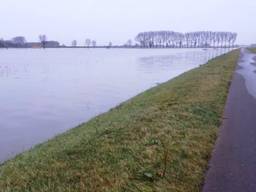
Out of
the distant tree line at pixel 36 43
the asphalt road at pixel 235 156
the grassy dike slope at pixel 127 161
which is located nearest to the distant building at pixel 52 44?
the distant tree line at pixel 36 43

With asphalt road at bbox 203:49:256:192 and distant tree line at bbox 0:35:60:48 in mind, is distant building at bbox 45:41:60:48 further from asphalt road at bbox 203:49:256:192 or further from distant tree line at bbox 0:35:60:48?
asphalt road at bbox 203:49:256:192

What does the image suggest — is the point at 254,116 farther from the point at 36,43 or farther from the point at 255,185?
the point at 36,43

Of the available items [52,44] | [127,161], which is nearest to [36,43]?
[52,44]

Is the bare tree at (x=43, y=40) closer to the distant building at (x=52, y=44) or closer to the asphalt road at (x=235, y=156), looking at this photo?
the distant building at (x=52, y=44)

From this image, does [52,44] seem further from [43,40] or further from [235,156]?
[235,156]

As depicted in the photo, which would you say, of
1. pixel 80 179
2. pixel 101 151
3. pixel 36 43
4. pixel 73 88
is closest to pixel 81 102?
pixel 73 88

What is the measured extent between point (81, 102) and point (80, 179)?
42.0 ft

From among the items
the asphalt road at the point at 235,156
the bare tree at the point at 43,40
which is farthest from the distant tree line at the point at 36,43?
the asphalt road at the point at 235,156

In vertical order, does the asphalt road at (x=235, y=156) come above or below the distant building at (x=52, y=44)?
above

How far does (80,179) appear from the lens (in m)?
5.36

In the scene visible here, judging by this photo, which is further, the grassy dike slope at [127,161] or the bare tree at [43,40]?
the bare tree at [43,40]

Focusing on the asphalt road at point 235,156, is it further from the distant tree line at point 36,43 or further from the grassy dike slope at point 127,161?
the distant tree line at point 36,43

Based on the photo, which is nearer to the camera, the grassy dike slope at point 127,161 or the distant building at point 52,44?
the grassy dike slope at point 127,161

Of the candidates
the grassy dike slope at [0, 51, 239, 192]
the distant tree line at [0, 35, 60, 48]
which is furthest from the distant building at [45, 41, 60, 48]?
the grassy dike slope at [0, 51, 239, 192]
